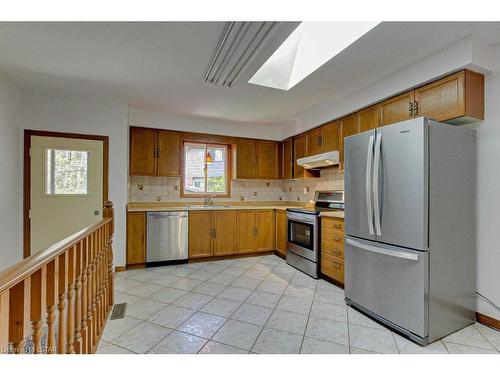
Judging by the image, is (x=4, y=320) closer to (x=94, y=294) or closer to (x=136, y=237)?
(x=94, y=294)

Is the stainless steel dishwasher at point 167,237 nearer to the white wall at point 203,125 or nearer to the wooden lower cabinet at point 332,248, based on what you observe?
the white wall at point 203,125

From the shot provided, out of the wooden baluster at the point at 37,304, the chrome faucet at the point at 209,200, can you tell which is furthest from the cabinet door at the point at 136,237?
the wooden baluster at the point at 37,304

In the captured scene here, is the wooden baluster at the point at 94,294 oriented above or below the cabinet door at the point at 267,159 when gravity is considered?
below

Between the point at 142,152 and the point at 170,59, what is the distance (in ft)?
6.76

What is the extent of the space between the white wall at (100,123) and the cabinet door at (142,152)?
0.37m

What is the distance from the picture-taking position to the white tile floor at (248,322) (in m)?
1.90

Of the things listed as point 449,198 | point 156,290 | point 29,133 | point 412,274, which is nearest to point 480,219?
point 449,198

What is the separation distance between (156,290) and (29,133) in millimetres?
2594

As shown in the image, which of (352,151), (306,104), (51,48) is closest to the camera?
(51,48)

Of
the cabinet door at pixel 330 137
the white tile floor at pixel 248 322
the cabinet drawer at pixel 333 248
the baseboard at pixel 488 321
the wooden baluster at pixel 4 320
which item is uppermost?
the cabinet door at pixel 330 137

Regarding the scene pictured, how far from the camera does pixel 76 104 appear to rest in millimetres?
3457

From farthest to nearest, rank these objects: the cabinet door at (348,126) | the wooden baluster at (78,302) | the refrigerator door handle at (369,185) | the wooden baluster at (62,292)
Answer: the cabinet door at (348,126) → the refrigerator door handle at (369,185) → the wooden baluster at (78,302) → the wooden baluster at (62,292)

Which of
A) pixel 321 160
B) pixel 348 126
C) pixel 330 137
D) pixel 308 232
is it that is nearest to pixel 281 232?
pixel 308 232
